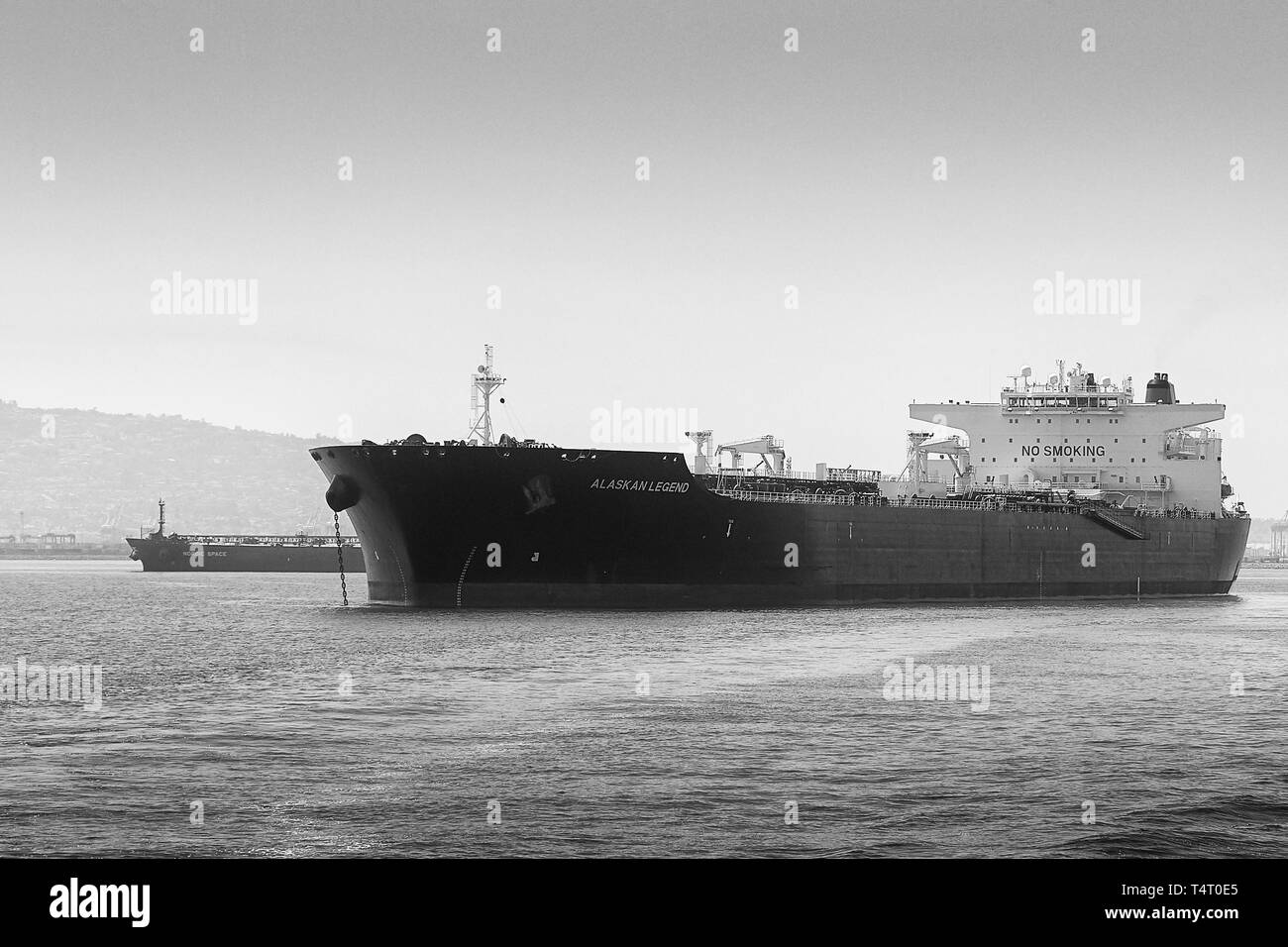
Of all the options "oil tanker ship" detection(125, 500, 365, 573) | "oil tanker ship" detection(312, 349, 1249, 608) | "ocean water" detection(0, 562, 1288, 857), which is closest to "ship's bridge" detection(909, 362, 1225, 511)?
"oil tanker ship" detection(312, 349, 1249, 608)

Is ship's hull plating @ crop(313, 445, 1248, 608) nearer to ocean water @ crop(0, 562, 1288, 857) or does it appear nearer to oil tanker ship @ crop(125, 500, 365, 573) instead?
ocean water @ crop(0, 562, 1288, 857)

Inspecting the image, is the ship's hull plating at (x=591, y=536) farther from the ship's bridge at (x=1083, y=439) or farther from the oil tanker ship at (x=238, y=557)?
the oil tanker ship at (x=238, y=557)

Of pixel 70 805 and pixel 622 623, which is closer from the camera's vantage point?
pixel 70 805

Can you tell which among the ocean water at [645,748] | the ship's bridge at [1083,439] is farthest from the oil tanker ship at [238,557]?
the ocean water at [645,748]

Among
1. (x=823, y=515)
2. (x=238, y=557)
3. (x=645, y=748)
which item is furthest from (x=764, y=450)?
(x=238, y=557)
